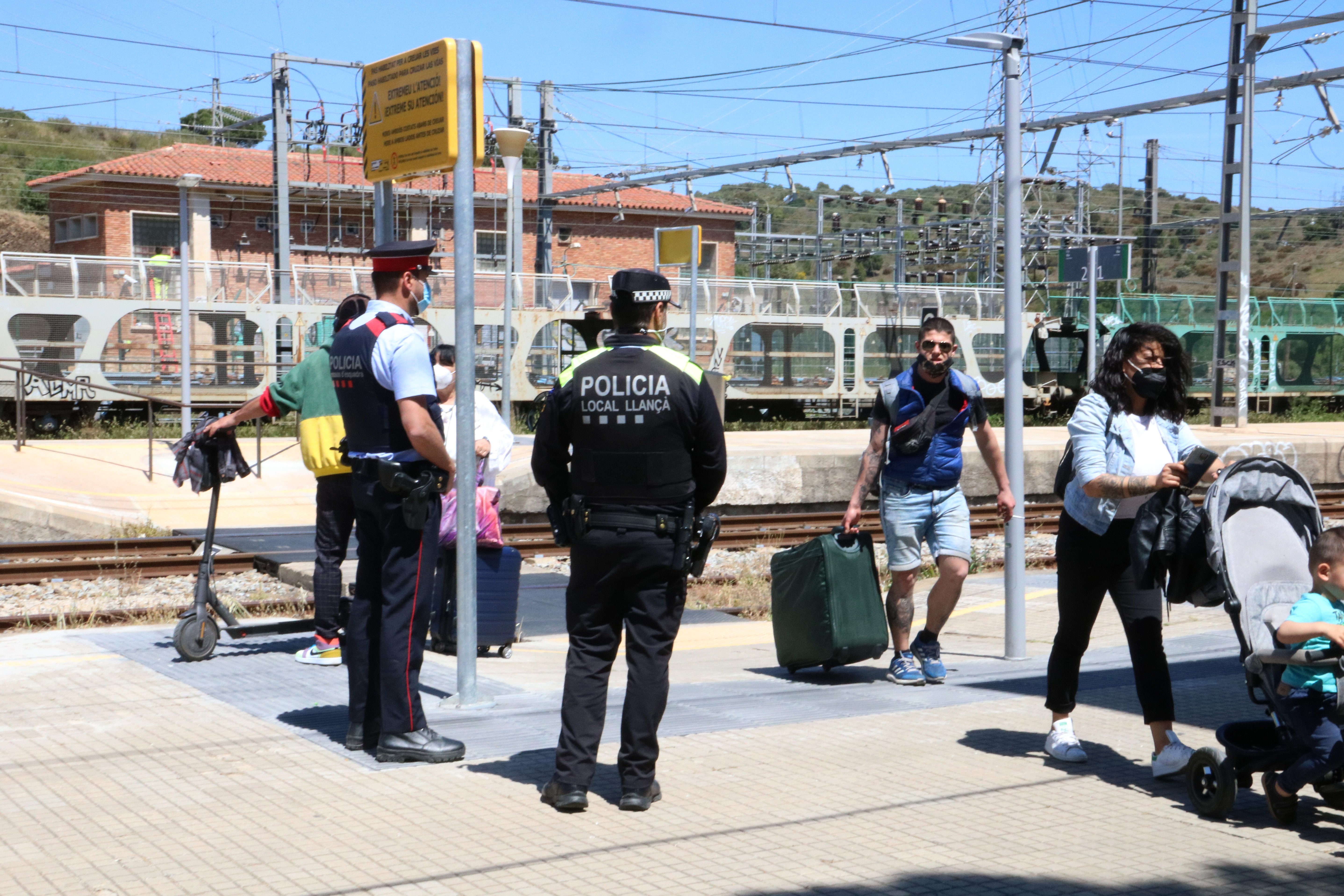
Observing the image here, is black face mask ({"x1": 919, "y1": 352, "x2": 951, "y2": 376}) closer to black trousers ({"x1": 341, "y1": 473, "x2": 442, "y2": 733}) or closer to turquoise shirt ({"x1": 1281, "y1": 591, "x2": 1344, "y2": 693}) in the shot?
turquoise shirt ({"x1": 1281, "y1": 591, "x2": 1344, "y2": 693})

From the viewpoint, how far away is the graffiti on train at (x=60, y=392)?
81.3ft

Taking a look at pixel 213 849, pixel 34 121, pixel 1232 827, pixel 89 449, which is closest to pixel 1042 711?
pixel 1232 827

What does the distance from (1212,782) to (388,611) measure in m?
3.10

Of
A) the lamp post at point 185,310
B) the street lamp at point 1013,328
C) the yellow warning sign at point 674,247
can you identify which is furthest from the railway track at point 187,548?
the lamp post at point 185,310

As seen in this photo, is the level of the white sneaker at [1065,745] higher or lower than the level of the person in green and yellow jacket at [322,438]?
lower

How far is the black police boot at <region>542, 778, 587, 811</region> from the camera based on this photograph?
495 cm

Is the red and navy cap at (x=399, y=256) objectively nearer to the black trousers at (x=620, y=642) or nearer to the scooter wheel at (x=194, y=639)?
the black trousers at (x=620, y=642)

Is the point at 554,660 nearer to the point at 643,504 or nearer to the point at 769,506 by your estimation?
the point at 643,504

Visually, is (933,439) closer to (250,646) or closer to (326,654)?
(326,654)

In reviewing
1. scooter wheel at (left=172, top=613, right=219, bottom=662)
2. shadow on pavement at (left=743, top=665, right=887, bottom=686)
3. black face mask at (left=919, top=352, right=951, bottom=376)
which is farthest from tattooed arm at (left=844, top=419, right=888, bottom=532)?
scooter wheel at (left=172, top=613, right=219, bottom=662)

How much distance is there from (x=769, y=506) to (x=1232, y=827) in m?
12.3

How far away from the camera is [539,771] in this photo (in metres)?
5.50

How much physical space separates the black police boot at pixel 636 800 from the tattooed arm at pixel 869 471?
2.70 meters

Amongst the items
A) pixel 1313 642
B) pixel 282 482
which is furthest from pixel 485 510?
pixel 282 482
